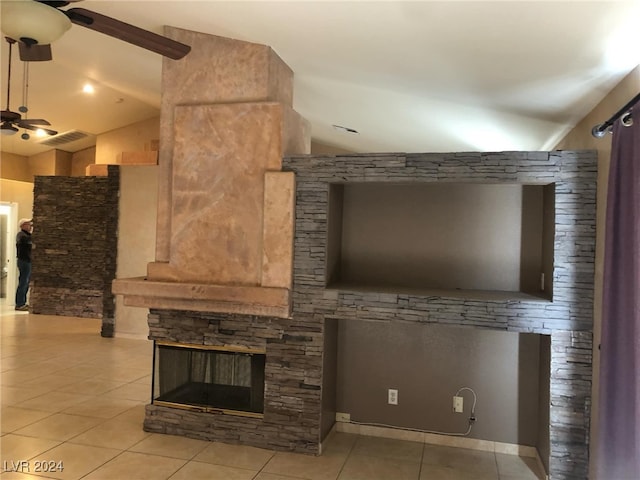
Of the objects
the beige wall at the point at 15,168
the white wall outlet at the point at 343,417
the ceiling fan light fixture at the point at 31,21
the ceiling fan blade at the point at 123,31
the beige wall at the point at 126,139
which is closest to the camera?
the ceiling fan light fixture at the point at 31,21

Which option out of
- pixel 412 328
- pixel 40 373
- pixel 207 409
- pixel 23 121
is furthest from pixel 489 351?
pixel 23 121

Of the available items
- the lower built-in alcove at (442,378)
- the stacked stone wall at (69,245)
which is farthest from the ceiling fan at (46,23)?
the stacked stone wall at (69,245)

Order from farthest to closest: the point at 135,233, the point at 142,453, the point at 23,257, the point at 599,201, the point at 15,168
→ the point at 15,168 < the point at 23,257 < the point at 135,233 < the point at 142,453 < the point at 599,201

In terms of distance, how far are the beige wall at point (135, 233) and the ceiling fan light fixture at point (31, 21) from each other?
4799mm

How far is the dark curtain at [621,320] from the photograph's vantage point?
191 centimetres

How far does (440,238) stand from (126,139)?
6.98m

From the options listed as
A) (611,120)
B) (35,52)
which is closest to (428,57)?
(611,120)

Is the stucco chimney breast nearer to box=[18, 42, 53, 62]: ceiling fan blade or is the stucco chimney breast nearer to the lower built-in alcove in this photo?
the lower built-in alcove

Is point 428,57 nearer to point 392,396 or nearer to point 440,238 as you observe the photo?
point 440,238

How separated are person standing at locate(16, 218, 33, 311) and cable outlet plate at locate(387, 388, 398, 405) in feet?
24.8

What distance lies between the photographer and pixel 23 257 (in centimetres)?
859

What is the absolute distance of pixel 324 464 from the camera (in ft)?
10.3

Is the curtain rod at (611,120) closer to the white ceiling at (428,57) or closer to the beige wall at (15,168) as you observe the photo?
the white ceiling at (428,57)

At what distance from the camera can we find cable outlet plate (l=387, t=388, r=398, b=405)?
11.7ft
